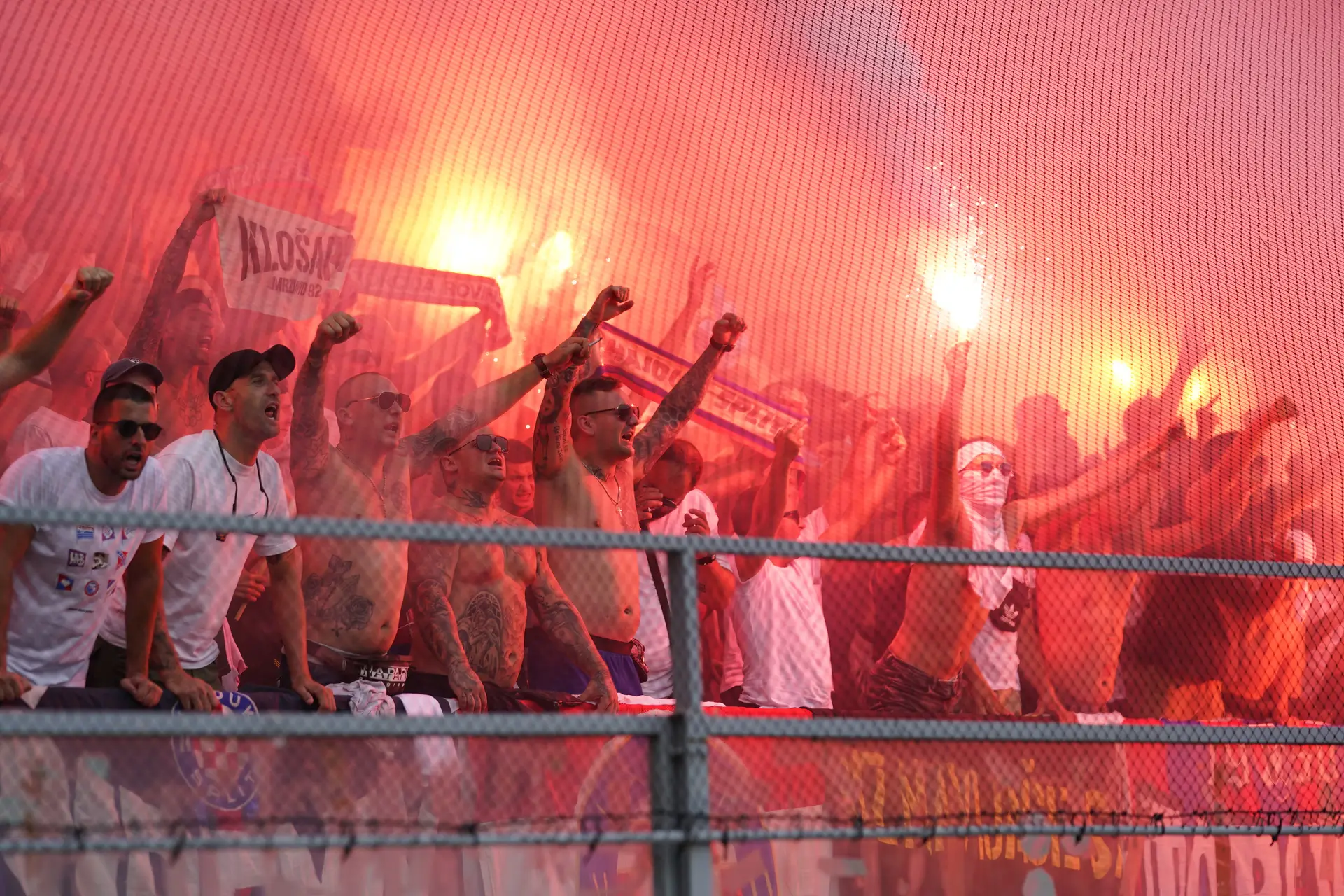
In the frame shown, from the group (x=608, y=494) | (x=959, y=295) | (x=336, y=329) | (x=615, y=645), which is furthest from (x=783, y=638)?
(x=336, y=329)

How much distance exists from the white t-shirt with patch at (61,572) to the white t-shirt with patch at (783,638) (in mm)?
1864

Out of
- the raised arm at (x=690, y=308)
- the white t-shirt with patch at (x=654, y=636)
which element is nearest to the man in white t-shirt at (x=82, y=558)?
the white t-shirt with patch at (x=654, y=636)

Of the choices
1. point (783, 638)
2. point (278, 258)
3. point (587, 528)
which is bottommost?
point (783, 638)

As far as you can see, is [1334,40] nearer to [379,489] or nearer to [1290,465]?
[1290,465]

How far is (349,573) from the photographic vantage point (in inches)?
131

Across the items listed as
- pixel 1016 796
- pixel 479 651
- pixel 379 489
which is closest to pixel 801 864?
pixel 1016 796

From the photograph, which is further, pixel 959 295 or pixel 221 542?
pixel 959 295

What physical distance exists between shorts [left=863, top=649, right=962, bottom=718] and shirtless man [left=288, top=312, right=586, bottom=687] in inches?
47.9

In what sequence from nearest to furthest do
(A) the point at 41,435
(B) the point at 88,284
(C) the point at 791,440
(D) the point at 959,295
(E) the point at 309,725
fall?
(E) the point at 309,725 < (B) the point at 88,284 < (A) the point at 41,435 < (C) the point at 791,440 < (D) the point at 959,295

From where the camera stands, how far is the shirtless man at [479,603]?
3.38 m

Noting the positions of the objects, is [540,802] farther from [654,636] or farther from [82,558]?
[654,636]

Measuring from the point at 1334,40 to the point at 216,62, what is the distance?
14.4 feet

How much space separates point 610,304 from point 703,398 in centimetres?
53

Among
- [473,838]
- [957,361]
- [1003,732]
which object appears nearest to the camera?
[473,838]
